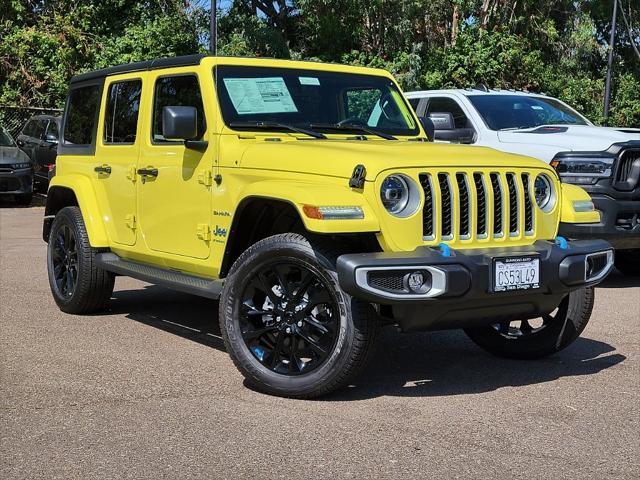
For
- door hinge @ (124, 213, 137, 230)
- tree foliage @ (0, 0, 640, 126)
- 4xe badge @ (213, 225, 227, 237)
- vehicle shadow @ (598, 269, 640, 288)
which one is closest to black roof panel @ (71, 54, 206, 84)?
door hinge @ (124, 213, 137, 230)

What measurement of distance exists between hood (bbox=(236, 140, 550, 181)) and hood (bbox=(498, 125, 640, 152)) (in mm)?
4068

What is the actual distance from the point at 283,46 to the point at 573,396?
20.3 meters

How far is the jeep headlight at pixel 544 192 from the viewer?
5754 mm

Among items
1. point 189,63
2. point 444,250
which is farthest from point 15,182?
point 444,250

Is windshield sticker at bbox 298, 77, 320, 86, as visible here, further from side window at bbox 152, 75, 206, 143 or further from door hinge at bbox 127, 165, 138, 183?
door hinge at bbox 127, 165, 138, 183

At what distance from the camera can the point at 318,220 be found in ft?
16.1

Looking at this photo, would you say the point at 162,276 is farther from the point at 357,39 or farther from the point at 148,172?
the point at 357,39

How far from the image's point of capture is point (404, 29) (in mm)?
24938

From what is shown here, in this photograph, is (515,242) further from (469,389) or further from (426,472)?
(426,472)

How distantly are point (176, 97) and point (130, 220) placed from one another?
955mm

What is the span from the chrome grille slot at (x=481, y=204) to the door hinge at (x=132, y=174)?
2.57 metres

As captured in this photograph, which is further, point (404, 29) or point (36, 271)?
point (404, 29)

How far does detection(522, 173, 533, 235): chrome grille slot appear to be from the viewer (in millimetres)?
5617

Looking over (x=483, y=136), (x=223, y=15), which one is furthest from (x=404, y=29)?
(x=483, y=136)
